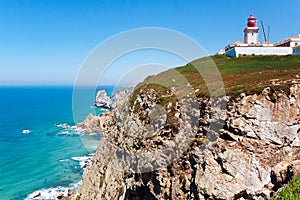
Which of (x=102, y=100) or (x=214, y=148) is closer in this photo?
(x=214, y=148)

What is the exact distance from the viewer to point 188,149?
1706 centimetres

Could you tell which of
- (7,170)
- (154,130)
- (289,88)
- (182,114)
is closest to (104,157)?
(154,130)

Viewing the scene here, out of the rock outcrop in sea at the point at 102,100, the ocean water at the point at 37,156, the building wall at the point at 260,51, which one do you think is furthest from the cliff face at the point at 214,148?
the rock outcrop in sea at the point at 102,100

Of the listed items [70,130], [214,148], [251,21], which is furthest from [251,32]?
[70,130]

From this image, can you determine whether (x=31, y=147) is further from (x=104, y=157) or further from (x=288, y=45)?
(x=288, y=45)

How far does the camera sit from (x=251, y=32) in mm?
37094

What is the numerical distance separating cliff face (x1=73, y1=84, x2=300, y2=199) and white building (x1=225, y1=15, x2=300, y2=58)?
17456 millimetres

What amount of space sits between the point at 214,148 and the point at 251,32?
26.9m

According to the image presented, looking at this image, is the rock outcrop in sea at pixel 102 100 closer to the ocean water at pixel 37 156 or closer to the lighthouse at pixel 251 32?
the ocean water at pixel 37 156

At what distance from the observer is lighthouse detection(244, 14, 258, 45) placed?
3694cm

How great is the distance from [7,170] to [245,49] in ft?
150

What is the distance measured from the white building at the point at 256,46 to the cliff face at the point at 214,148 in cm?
1746

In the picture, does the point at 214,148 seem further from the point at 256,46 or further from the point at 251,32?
the point at 251,32

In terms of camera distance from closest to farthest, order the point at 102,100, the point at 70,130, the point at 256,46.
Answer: the point at 256,46, the point at 70,130, the point at 102,100
